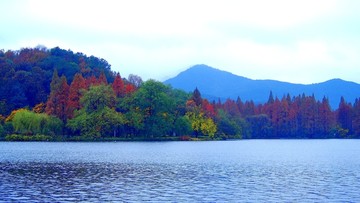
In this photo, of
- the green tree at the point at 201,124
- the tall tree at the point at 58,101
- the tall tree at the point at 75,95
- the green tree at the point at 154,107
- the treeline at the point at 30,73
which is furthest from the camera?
the green tree at the point at 201,124

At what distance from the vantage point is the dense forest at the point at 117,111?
343 feet

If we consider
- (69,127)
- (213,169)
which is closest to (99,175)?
(213,169)

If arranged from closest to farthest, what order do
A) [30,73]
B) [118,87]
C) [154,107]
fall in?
[154,107], [118,87], [30,73]

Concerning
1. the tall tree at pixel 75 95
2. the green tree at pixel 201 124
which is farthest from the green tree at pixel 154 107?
the tall tree at pixel 75 95

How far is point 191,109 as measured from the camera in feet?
413

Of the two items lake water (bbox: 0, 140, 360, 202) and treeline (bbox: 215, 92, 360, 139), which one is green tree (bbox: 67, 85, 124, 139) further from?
treeline (bbox: 215, 92, 360, 139)

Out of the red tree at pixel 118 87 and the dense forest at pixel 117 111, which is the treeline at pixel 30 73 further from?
the red tree at pixel 118 87

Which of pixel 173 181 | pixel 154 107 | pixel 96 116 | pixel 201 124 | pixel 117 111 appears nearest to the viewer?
pixel 173 181

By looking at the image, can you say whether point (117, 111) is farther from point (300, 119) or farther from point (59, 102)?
point (300, 119)

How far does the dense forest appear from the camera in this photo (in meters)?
105

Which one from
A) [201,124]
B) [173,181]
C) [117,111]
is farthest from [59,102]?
[173,181]

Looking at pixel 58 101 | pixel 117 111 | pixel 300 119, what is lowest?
pixel 117 111

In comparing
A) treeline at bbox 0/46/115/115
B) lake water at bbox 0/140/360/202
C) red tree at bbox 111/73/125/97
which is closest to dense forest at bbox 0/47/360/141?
treeline at bbox 0/46/115/115

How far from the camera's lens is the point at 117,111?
113m
